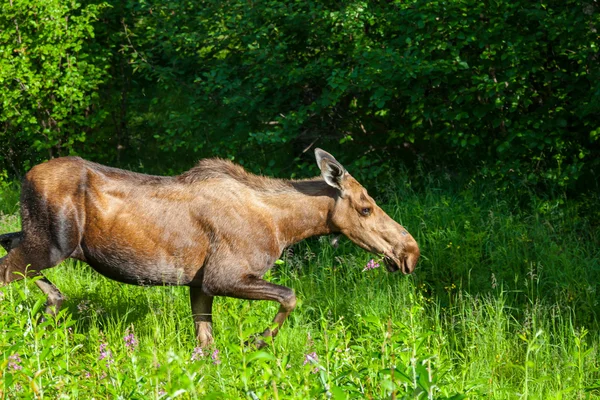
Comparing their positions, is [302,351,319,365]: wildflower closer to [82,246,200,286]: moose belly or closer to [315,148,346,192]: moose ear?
[82,246,200,286]: moose belly

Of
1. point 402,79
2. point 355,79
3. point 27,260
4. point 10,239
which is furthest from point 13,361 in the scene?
point 355,79

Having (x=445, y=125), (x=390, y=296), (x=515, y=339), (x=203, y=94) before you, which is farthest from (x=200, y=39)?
(x=515, y=339)

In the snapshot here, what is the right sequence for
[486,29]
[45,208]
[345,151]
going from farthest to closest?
[345,151] → [486,29] → [45,208]

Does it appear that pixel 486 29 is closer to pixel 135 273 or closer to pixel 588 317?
pixel 588 317

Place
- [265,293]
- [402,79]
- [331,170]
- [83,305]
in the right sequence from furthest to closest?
1. [402,79]
2. [83,305]
3. [331,170]
4. [265,293]

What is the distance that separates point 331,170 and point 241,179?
73 cm

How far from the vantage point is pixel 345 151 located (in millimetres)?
11820

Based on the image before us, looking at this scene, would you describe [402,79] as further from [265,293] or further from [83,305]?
[83,305]

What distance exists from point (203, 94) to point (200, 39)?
2.84 feet

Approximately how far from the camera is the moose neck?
689 cm

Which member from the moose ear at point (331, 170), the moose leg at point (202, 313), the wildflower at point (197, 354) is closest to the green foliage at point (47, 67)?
the moose leg at point (202, 313)

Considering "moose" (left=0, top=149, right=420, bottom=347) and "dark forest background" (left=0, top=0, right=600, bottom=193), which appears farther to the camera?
"dark forest background" (left=0, top=0, right=600, bottom=193)

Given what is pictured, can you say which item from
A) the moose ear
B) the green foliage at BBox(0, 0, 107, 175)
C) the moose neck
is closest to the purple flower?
the moose neck

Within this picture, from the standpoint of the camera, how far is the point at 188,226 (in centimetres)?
671
